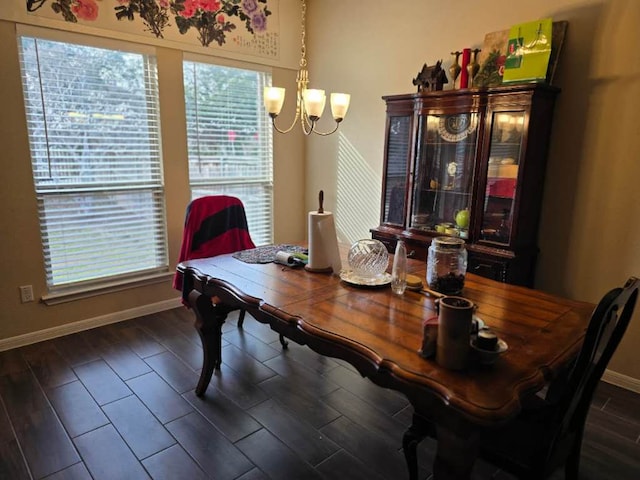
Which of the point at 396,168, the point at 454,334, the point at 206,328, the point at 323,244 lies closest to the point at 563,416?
the point at 454,334

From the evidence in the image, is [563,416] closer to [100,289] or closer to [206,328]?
[206,328]

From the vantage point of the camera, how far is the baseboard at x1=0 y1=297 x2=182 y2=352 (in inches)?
119

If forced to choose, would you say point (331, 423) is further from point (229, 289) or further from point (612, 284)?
point (612, 284)

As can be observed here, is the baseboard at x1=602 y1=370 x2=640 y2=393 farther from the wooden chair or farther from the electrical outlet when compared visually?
the electrical outlet

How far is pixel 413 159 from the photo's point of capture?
3219 mm

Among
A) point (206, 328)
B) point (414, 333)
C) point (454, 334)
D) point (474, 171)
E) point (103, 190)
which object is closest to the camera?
point (454, 334)

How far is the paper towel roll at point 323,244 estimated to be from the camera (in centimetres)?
211

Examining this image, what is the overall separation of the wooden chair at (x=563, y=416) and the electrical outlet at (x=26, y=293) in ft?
10.1

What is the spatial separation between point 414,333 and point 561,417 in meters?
0.48

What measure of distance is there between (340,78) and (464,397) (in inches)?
137

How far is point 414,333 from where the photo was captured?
147 cm

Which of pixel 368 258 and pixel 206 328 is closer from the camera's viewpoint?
pixel 368 258

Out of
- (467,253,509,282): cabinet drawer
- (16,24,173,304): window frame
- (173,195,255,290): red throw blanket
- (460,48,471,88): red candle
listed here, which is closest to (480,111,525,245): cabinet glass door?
(467,253,509,282): cabinet drawer

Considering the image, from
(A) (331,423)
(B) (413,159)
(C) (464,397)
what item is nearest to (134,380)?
(A) (331,423)
